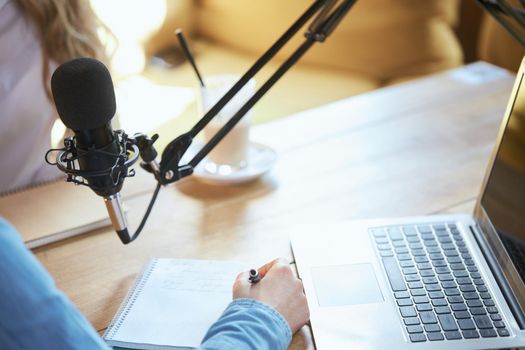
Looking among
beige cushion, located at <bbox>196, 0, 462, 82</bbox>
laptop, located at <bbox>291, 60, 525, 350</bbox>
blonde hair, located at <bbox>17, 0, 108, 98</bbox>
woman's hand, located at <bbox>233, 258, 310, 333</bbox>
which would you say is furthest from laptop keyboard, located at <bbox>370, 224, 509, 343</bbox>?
beige cushion, located at <bbox>196, 0, 462, 82</bbox>

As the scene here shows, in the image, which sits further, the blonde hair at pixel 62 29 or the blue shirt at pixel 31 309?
the blonde hair at pixel 62 29

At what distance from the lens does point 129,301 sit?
0.76m

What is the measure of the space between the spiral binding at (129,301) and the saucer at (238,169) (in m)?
0.23

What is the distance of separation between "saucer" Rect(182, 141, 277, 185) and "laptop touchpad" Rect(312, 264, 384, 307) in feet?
0.89

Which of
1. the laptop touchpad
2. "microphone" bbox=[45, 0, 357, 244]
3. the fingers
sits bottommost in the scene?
the laptop touchpad

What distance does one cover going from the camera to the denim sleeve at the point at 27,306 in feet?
1.60

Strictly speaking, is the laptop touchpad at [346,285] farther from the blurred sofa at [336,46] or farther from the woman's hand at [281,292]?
the blurred sofa at [336,46]

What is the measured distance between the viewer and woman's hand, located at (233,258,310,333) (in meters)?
0.70

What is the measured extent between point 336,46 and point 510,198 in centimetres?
133

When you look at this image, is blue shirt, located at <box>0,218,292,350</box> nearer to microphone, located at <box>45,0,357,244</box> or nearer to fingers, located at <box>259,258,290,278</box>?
microphone, located at <box>45,0,357,244</box>

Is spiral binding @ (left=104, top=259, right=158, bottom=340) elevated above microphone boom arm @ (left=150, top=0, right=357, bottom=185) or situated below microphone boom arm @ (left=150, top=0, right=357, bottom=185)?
below

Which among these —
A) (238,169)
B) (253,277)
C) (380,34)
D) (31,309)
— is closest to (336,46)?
(380,34)

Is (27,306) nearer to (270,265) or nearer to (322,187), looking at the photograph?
(270,265)

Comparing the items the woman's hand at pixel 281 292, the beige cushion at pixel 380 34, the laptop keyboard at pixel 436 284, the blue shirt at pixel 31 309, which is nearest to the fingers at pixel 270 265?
the woman's hand at pixel 281 292
